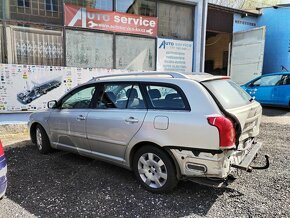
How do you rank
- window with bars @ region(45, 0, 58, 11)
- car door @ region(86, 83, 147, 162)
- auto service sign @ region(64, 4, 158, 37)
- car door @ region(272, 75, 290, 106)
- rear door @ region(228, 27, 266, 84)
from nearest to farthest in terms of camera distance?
car door @ region(86, 83, 147, 162) → window with bars @ region(45, 0, 58, 11) → auto service sign @ region(64, 4, 158, 37) → car door @ region(272, 75, 290, 106) → rear door @ region(228, 27, 266, 84)

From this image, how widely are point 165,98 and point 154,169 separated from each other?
99 centimetres

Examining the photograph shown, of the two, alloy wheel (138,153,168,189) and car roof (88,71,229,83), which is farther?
car roof (88,71,229,83)

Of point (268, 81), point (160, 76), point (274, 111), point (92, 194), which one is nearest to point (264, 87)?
point (268, 81)

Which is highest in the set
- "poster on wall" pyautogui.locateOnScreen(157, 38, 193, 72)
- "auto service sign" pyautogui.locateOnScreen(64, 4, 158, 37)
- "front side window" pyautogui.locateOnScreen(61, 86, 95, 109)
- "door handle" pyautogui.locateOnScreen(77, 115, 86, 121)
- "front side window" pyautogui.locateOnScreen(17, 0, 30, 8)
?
"front side window" pyautogui.locateOnScreen(17, 0, 30, 8)

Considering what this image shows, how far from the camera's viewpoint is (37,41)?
292 inches

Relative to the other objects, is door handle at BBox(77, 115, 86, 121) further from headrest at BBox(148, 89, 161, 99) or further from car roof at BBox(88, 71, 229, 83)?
headrest at BBox(148, 89, 161, 99)

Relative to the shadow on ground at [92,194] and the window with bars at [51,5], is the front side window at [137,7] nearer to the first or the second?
the window with bars at [51,5]

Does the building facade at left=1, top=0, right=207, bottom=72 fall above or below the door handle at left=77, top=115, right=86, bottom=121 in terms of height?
above

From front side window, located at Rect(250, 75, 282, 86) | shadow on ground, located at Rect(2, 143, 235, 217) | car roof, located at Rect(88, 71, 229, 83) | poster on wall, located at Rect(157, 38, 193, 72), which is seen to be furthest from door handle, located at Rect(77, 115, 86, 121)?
front side window, located at Rect(250, 75, 282, 86)

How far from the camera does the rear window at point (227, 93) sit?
3.40 meters

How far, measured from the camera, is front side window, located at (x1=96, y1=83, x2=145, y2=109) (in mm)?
3833

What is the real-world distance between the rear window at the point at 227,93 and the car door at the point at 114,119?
3.23ft

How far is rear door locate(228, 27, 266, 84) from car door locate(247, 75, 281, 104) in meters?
1.55

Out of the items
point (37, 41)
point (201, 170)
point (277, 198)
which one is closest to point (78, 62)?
point (37, 41)
